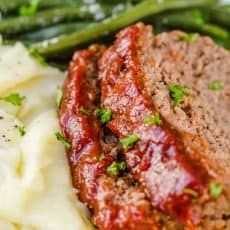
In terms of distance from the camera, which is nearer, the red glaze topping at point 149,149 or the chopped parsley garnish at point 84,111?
the red glaze topping at point 149,149

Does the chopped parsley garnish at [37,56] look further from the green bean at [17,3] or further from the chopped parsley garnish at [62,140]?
the chopped parsley garnish at [62,140]

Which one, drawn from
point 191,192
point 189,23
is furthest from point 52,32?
point 191,192

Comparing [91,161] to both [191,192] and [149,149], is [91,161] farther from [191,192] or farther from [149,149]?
[191,192]

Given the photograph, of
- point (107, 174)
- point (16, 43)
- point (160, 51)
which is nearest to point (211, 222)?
point (107, 174)

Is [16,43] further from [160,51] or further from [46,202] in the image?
[46,202]

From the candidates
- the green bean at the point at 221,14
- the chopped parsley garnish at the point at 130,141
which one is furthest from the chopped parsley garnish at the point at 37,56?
the green bean at the point at 221,14

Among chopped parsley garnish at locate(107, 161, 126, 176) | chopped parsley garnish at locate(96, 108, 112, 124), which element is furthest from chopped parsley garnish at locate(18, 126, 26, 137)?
chopped parsley garnish at locate(107, 161, 126, 176)
